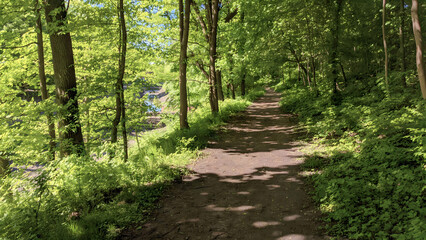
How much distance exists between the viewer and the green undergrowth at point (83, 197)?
378 cm

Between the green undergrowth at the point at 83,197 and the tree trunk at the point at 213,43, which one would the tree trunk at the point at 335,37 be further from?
the green undergrowth at the point at 83,197

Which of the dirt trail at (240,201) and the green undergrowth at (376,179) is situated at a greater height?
the green undergrowth at (376,179)

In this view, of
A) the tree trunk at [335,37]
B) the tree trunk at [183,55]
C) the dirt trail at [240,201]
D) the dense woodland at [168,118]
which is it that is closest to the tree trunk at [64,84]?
the dense woodland at [168,118]

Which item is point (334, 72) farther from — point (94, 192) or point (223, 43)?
point (94, 192)

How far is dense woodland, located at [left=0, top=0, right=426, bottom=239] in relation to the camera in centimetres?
383

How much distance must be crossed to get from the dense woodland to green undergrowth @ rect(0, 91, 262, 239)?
0.08 ft

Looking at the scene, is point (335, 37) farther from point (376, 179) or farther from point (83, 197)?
point (83, 197)

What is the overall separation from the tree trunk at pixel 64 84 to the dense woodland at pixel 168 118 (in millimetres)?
29

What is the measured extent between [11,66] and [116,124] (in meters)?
6.25

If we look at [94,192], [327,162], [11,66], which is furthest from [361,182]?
[11,66]

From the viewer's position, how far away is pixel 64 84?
22.0ft

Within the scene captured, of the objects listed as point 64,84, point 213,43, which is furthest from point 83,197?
point 213,43

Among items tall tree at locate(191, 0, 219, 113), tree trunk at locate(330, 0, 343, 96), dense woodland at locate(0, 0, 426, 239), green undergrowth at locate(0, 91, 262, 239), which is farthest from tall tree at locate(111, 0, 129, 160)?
tree trunk at locate(330, 0, 343, 96)

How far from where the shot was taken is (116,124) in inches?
316
